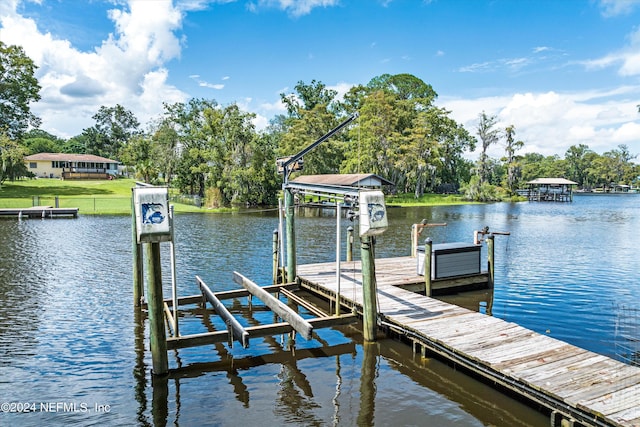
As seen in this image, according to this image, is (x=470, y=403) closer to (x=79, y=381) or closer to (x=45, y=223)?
(x=79, y=381)

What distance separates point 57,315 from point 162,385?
268 inches

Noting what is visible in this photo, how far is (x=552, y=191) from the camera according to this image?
89.1 metres

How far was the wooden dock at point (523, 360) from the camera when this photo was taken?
7.16 metres

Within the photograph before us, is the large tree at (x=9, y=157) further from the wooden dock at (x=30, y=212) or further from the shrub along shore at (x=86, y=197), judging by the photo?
the wooden dock at (x=30, y=212)

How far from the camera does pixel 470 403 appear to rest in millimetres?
8664

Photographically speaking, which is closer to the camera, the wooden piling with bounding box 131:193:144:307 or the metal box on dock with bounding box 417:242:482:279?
the wooden piling with bounding box 131:193:144:307

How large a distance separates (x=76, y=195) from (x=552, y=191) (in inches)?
3083

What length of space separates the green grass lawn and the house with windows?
4409 mm

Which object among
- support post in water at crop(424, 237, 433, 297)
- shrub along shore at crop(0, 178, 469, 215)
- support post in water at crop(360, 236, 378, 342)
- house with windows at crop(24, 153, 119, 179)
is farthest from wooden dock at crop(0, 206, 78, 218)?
house with windows at crop(24, 153, 119, 179)

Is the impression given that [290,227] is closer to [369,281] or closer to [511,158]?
[369,281]

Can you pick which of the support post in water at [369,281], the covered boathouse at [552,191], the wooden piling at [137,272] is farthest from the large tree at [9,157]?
the covered boathouse at [552,191]

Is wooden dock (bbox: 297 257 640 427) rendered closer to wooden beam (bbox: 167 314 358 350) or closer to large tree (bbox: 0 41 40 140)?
wooden beam (bbox: 167 314 358 350)

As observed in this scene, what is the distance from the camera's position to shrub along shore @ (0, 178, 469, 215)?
4984 centimetres

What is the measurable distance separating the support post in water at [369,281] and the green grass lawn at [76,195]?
131 feet
